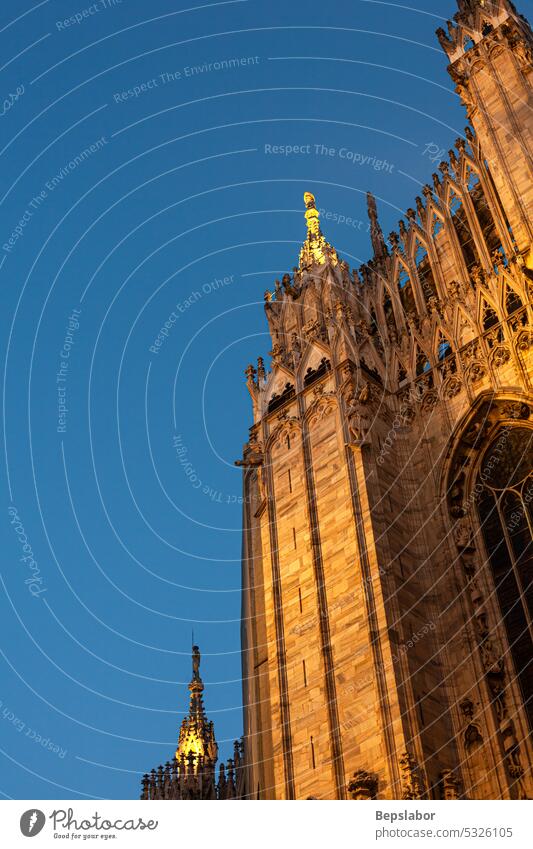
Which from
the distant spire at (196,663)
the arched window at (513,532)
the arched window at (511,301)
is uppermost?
the distant spire at (196,663)

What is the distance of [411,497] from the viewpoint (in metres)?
20.2

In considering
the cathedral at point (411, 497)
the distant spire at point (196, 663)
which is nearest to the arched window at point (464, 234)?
the cathedral at point (411, 497)

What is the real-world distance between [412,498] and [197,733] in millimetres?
16670

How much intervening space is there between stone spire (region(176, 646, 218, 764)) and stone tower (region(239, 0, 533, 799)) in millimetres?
11757

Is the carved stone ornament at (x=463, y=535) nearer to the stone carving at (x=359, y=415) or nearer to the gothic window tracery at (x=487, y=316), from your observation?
the stone carving at (x=359, y=415)

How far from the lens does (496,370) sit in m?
20.0

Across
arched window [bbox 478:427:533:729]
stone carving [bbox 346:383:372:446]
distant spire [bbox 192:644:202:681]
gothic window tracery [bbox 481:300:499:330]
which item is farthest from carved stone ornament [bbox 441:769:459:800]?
distant spire [bbox 192:644:202:681]

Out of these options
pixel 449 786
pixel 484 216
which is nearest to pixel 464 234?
pixel 484 216

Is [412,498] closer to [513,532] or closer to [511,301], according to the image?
[513,532]

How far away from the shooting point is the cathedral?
16594 mm

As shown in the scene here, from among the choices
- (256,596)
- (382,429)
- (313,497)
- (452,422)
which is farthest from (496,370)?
(256,596)

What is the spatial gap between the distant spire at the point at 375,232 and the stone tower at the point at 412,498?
0.52ft

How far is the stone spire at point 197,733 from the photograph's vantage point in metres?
32.5
